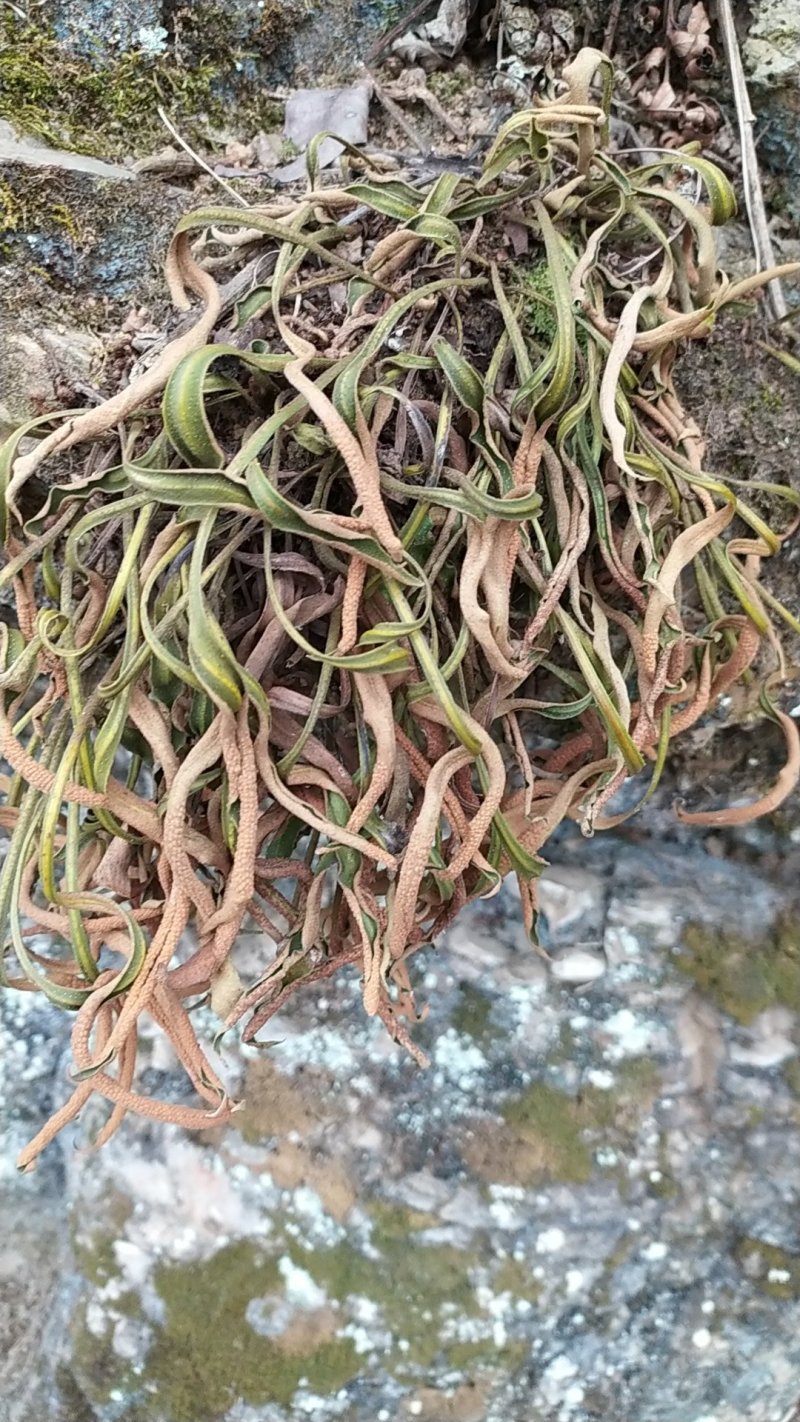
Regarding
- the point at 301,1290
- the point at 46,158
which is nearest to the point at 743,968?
the point at 301,1290

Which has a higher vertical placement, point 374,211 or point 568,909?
point 374,211

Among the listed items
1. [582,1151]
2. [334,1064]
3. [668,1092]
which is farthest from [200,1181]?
[668,1092]

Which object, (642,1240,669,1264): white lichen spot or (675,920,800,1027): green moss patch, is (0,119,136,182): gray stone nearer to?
(675,920,800,1027): green moss patch

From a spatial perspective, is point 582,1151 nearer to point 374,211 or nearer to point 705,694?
point 705,694

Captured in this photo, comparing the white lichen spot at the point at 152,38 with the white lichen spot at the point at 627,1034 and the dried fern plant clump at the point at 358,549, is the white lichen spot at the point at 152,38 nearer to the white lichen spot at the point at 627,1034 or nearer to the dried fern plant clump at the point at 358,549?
the dried fern plant clump at the point at 358,549

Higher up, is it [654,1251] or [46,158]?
[46,158]

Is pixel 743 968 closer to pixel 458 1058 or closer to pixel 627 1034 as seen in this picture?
pixel 627 1034
